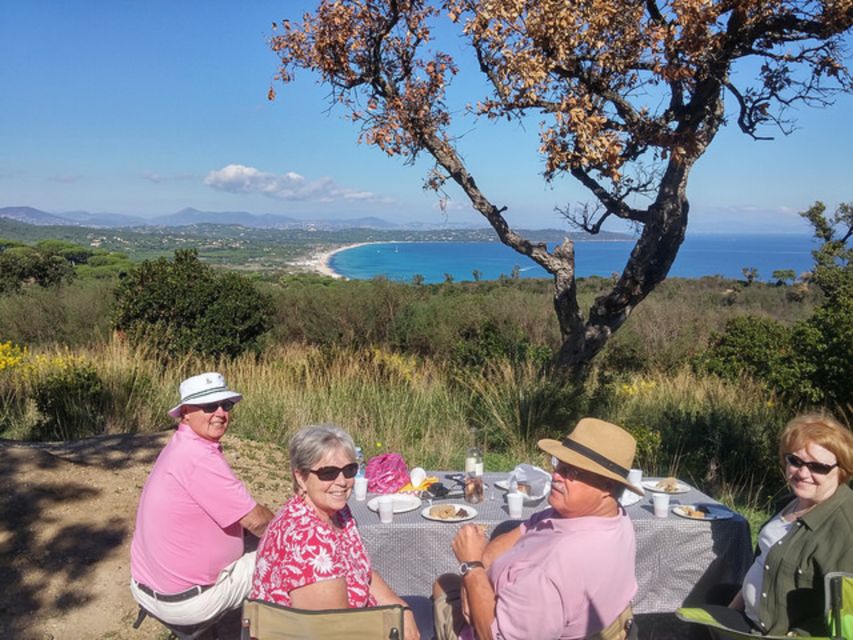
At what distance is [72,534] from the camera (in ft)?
15.0

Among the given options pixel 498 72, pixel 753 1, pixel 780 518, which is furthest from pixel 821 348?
pixel 780 518

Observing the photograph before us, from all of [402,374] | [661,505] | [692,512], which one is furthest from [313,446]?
[402,374]

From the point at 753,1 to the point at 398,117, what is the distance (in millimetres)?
3256

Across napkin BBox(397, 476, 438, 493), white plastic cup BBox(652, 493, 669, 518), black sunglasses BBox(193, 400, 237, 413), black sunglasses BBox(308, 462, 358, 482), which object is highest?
black sunglasses BBox(193, 400, 237, 413)

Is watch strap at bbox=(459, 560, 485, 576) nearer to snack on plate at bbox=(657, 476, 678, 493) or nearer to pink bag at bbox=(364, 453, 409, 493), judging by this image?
pink bag at bbox=(364, 453, 409, 493)

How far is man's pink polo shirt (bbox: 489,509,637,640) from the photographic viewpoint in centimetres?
244

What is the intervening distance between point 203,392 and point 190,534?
598 mm

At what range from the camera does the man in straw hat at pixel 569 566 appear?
2.45 meters

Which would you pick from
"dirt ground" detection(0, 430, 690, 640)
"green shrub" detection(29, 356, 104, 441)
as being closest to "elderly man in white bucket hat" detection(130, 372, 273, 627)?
"dirt ground" detection(0, 430, 690, 640)

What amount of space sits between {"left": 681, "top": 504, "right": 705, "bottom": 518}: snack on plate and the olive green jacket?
1.88 feet

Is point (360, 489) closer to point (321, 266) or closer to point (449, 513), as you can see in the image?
point (449, 513)

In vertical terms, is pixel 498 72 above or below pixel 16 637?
above

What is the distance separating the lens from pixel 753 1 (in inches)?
223

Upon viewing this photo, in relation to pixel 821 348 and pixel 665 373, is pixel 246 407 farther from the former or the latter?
pixel 665 373
